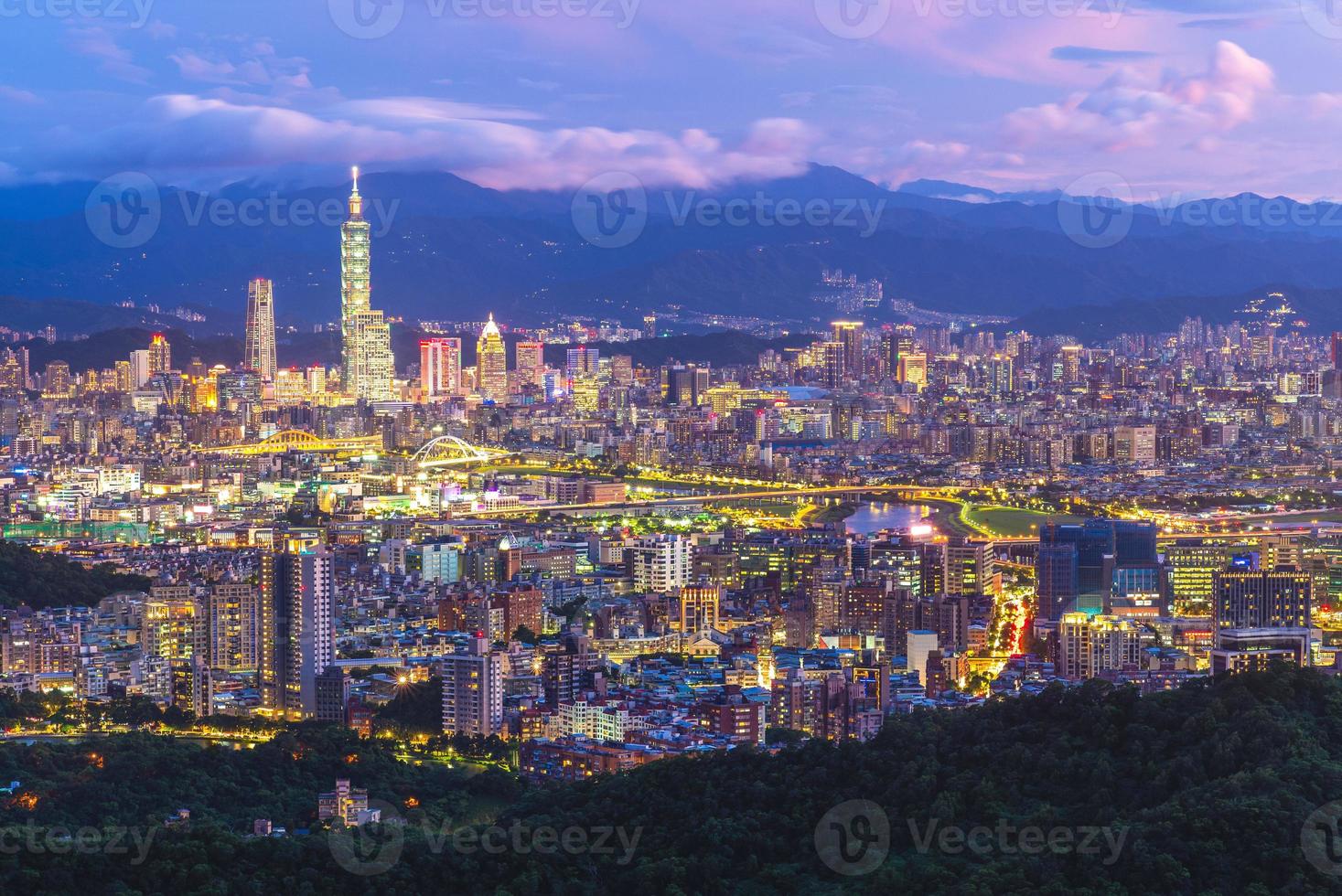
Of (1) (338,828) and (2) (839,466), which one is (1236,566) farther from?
(2) (839,466)

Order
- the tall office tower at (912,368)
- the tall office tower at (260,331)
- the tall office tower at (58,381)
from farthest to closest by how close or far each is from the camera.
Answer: the tall office tower at (260,331) → the tall office tower at (912,368) → the tall office tower at (58,381)

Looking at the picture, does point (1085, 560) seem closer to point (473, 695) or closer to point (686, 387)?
point (473, 695)

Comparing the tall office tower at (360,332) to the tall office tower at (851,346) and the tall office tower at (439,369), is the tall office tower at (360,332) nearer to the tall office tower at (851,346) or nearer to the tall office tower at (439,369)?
the tall office tower at (439,369)

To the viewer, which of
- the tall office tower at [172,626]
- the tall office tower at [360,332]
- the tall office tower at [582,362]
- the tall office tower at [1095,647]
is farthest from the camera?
the tall office tower at [582,362]

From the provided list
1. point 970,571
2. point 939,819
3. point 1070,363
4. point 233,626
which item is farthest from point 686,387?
point 939,819

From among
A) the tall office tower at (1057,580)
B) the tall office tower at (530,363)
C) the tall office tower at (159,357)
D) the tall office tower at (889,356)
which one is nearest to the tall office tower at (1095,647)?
the tall office tower at (1057,580)

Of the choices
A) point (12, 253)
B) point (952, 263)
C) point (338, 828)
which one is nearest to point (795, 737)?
point (338, 828)
